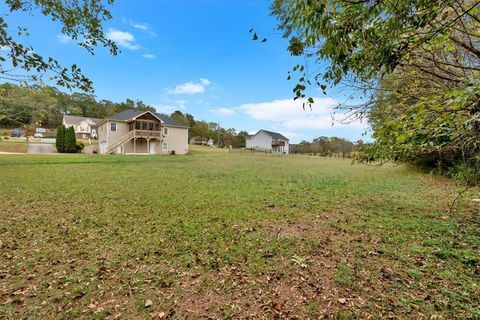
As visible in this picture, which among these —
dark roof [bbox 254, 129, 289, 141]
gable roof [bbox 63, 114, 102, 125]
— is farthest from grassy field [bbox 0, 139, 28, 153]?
dark roof [bbox 254, 129, 289, 141]

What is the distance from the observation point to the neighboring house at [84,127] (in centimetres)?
5234

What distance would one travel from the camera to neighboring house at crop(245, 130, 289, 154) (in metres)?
56.6

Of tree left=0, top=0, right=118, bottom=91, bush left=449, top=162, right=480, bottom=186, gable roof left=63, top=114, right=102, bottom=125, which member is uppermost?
gable roof left=63, top=114, right=102, bottom=125

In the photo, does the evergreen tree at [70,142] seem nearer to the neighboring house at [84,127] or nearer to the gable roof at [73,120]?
the gable roof at [73,120]

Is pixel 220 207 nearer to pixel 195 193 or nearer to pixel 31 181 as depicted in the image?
pixel 195 193

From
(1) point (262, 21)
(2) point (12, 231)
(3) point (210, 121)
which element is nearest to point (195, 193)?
(2) point (12, 231)

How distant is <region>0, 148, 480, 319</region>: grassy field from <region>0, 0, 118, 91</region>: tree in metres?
2.35

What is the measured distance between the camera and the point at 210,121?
72.0 m

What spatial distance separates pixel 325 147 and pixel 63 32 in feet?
180

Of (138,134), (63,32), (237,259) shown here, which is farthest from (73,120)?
(237,259)

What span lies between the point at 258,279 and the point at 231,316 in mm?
684

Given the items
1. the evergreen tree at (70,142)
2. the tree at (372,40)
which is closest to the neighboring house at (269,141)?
the evergreen tree at (70,142)

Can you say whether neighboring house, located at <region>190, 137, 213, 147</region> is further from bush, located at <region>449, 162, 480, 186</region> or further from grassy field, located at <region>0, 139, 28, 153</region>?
bush, located at <region>449, 162, 480, 186</region>

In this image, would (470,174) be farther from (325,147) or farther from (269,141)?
(269,141)
